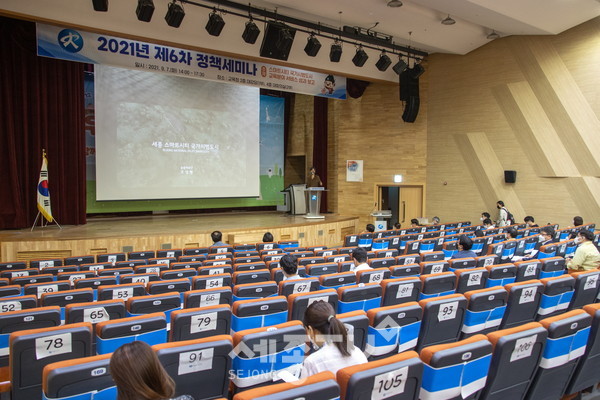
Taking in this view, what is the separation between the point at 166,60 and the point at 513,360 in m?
10.1

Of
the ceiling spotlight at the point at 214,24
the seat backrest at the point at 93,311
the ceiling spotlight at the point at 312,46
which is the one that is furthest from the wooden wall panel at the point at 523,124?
the seat backrest at the point at 93,311

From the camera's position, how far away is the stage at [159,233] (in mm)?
8812

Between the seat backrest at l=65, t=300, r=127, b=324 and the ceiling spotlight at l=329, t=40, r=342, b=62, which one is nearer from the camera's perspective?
the seat backrest at l=65, t=300, r=127, b=324

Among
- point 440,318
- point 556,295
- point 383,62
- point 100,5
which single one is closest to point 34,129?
point 100,5

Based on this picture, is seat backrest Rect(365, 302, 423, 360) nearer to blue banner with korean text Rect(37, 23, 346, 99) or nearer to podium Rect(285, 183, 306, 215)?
blue banner with korean text Rect(37, 23, 346, 99)

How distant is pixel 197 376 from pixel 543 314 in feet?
9.84

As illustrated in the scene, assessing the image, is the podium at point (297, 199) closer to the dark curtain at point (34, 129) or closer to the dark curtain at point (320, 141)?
the dark curtain at point (320, 141)

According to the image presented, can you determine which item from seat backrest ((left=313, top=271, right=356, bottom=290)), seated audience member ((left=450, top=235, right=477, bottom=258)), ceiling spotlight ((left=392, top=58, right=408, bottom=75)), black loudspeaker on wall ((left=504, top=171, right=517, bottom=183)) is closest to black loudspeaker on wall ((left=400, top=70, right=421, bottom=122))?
ceiling spotlight ((left=392, top=58, right=408, bottom=75))

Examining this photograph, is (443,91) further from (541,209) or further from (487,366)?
(487,366)

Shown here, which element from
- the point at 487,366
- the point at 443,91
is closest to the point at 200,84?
the point at 443,91

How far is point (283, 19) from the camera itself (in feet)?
36.1

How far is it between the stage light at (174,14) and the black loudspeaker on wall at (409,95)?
7404 mm

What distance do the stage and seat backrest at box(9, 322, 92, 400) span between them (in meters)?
7.33

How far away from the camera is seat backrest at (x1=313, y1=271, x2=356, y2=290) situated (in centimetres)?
420
